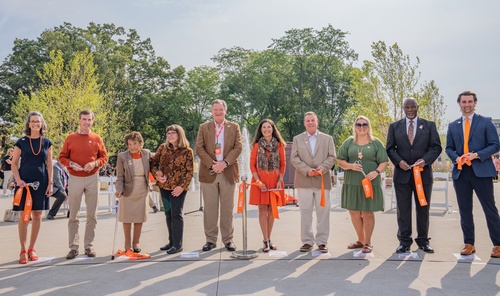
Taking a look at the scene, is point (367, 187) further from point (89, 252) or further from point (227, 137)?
point (89, 252)

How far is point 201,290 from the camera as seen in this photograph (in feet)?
14.5

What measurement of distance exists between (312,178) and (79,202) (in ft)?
10.6

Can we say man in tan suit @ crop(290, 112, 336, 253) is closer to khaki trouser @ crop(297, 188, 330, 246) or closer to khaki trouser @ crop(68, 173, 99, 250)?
khaki trouser @ crop(297, 188, 330, 246)

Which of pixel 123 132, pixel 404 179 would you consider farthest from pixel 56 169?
pixel 123 132

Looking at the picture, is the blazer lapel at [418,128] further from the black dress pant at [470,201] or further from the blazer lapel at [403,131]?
the black dress pant at [470,201]

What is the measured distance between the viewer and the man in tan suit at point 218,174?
6.63 m

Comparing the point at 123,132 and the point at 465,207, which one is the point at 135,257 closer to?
the point at 465,207

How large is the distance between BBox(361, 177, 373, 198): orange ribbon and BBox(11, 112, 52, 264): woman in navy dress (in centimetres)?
423

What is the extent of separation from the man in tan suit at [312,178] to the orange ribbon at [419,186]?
1.12 m

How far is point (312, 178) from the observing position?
650cm

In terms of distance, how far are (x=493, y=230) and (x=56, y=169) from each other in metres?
9.43

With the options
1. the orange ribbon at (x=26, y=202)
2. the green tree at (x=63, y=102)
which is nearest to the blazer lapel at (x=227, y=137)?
the orange ribbon at (x=26, y=202)

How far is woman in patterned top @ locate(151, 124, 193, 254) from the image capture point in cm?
639

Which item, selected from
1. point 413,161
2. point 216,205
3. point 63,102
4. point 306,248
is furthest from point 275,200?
point 63,102
